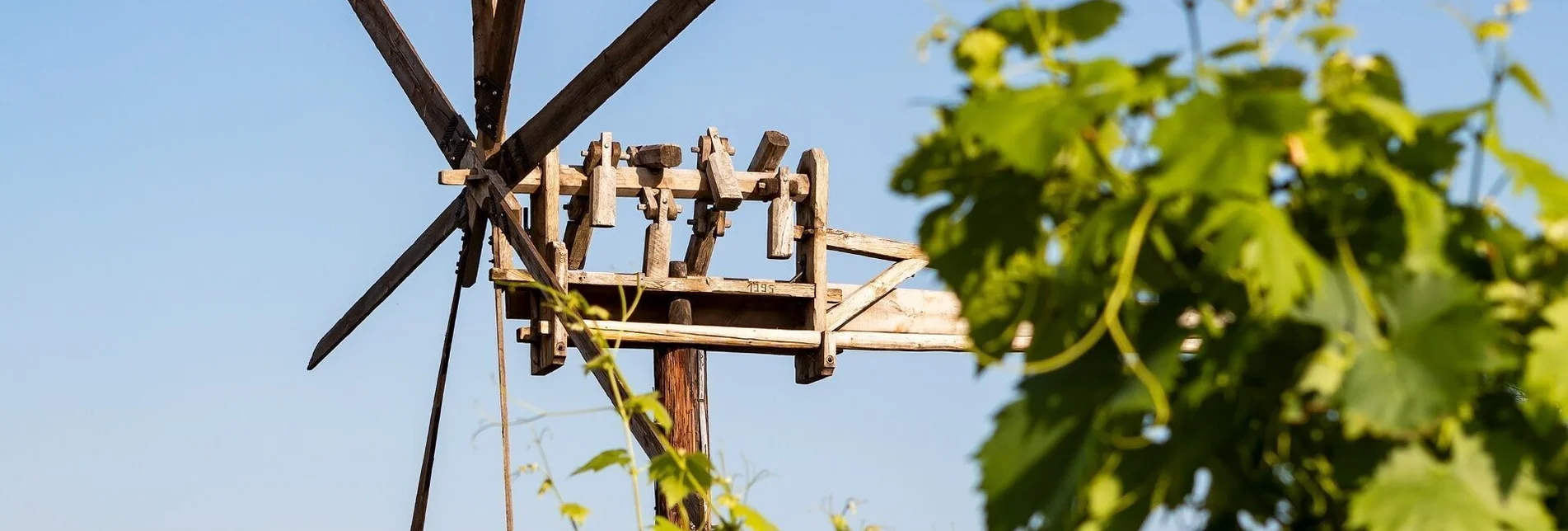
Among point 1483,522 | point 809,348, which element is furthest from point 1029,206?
point 809,348

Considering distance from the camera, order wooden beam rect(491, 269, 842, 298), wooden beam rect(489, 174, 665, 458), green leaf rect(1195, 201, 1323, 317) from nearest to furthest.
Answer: green leaf rect(1195, 201, 1323, 317) → wooden beam rect(489, 174, 665, 458) → wooden beam rect(491, 269, 842, 298)

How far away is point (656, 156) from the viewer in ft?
26.0

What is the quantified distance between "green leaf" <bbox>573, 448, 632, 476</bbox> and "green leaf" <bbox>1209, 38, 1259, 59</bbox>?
35.9 inches

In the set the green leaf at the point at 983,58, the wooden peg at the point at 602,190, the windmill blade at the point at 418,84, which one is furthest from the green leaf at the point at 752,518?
the windmill blade at the point at 418,84

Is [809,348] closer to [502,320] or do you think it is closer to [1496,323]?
[502,320]

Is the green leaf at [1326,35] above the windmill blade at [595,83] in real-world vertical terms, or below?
below

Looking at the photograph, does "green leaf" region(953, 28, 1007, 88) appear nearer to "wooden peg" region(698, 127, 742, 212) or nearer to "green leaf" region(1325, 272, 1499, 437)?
"green leaf" region(1325, 272, 1499, 437)

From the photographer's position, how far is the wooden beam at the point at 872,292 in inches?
326

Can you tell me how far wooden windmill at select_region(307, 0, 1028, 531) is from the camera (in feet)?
25.4

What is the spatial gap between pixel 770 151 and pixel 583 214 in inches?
40.6

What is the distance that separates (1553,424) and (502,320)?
7.46 m

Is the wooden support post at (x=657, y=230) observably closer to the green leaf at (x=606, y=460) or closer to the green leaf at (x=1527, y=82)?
the green leaf at (x=606, y=460)

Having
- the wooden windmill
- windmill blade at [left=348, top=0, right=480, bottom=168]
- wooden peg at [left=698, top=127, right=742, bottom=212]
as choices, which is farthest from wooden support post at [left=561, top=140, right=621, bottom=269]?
windmill blade at [left=348, top=0, right=480, bottom=168]

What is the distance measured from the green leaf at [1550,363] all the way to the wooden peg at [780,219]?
7.26 m
